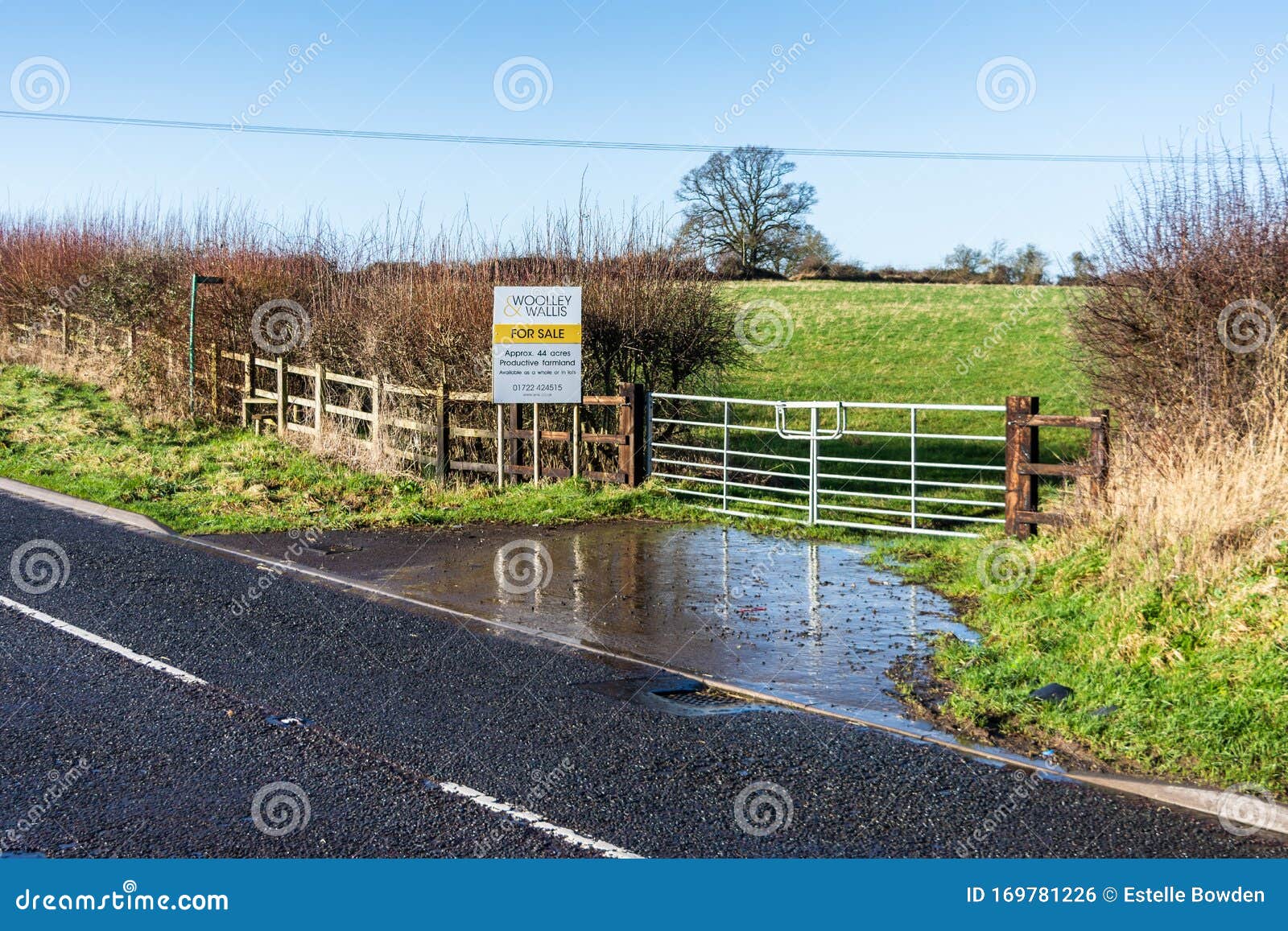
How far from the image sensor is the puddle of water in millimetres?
8820

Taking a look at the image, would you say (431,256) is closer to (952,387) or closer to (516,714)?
(516,714)

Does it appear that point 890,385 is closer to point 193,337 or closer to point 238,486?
point 193,337

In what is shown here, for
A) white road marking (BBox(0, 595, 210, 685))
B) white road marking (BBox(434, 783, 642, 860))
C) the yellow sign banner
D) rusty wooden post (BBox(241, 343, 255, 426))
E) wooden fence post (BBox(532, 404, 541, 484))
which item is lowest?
white road marking (BBox(434, 783, 642, 860))

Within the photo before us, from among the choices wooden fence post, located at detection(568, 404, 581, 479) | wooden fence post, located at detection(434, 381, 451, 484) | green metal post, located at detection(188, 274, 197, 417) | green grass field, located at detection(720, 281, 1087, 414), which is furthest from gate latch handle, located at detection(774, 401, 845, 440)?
green metal post, located at detection(188, 274, 197, 417)

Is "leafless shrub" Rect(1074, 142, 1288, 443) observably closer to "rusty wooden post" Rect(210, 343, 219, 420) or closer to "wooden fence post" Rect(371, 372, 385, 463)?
"wooden fence post" Rect(371, 372, 385, 463)

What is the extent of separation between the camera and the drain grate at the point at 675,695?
767cm

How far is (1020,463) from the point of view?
12969 mm

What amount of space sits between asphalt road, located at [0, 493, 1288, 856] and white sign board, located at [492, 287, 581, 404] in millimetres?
7710

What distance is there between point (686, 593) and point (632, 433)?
19.1 feet

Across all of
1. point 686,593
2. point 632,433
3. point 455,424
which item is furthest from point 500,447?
point 686,593

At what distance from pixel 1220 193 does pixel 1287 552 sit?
261 inches

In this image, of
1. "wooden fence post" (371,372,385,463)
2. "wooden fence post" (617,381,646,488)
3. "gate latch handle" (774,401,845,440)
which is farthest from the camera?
"wooden fence post" (371,372,385,463)

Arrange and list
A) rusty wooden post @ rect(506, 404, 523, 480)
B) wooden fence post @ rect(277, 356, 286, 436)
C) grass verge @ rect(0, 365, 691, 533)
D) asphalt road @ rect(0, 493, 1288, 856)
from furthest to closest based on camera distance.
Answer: wooden fence post @ rect(277, 356, 286, 436) < rusty wooden post @ rect(506, 404, 523, 480) < grass verge @ rect(0, 365, 691, 533) < asphalt road @ rect(0, 493, 1288, 856)

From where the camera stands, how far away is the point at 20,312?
35.3 m
